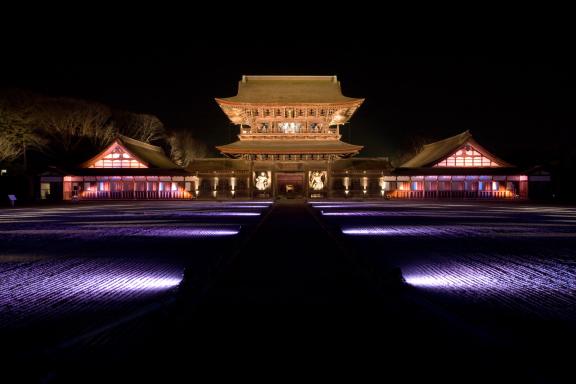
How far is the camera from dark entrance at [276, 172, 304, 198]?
48781mm

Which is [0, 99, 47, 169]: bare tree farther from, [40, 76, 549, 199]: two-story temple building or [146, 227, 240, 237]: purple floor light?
[146, 227, 240, 237]: purple floor light

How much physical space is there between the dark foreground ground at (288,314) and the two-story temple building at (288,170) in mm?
36118

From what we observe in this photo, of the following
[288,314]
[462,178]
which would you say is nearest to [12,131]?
[462,178]

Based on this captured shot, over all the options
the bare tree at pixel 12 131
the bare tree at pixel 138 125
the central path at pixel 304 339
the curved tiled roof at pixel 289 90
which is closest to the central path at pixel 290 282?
the central path at pixel 304 339

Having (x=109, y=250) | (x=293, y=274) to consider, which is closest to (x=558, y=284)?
(x=293, y=274)

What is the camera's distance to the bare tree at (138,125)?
65.2 metres

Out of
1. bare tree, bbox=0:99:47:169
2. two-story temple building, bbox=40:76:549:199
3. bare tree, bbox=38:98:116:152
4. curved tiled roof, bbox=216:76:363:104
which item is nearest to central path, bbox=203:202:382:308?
bare tree, bbox=0:99:47:169

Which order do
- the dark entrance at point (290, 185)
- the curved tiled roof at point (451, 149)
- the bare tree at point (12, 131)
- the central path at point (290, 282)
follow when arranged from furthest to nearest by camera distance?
the dark entrance at point (290, 185)
the curved tiled roof at point (451, 149)
the bare tree at point (12, 131)
the central path at point (290, 282)

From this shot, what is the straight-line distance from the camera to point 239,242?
1234 cm

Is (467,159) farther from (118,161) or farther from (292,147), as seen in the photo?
(118,161)

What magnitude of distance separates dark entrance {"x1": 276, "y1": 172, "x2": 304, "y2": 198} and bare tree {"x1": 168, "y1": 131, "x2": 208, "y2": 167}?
2160 cm

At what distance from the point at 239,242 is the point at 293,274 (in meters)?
4.45

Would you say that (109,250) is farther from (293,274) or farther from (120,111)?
(120,111)

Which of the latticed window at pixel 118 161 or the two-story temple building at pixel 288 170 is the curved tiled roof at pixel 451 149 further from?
the latticed window at pixel 118 161
